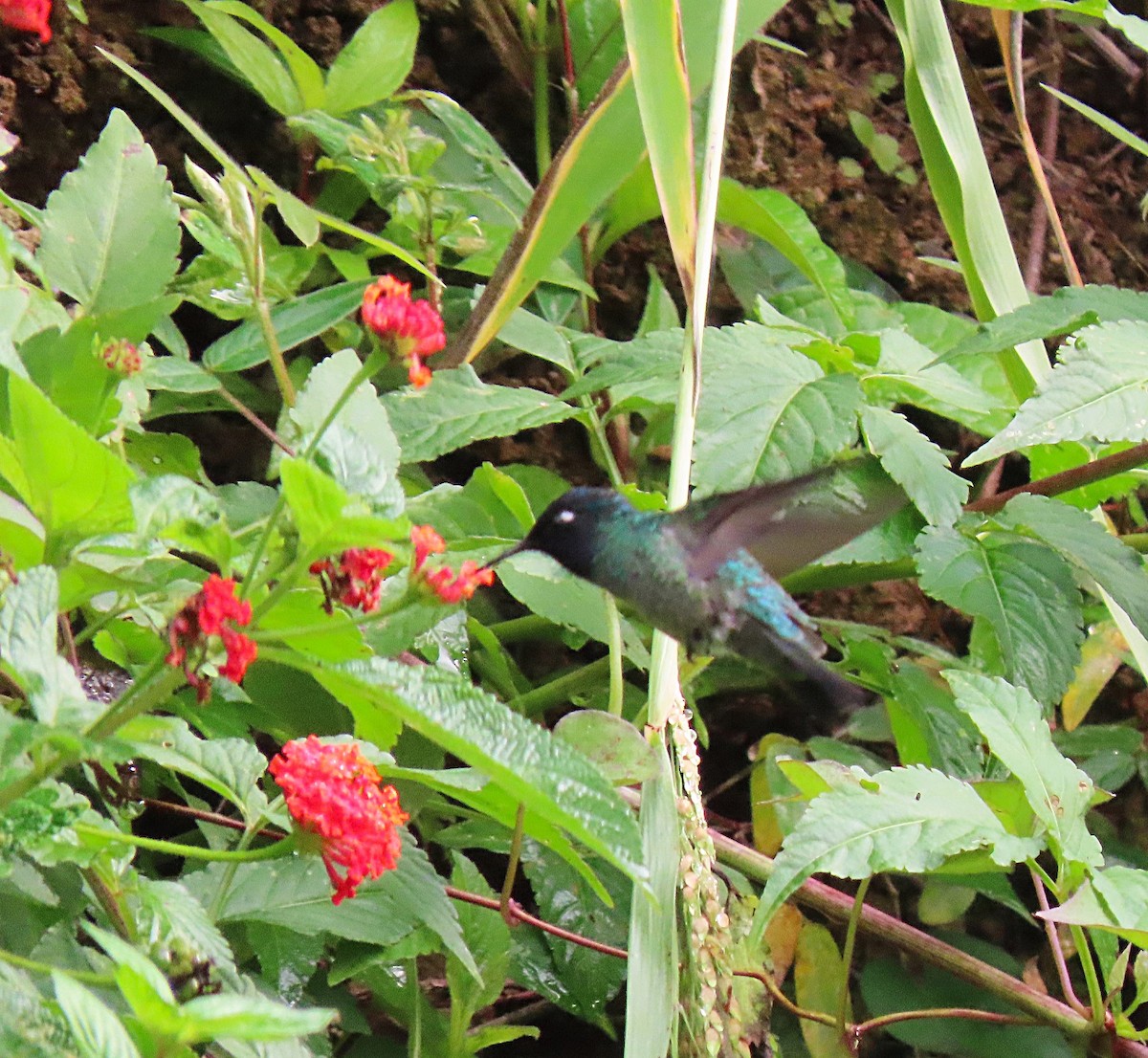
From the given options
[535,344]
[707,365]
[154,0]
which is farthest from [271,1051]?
[154,0]

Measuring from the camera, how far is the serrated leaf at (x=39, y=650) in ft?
1.98

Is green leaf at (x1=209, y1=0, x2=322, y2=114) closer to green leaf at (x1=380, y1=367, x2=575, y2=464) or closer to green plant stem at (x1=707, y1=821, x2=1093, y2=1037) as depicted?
green leaf at (x1=380, y1=367, x2=575, y2=464)

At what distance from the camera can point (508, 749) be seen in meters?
0.63

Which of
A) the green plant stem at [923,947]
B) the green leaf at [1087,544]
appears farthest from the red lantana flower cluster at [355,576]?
the green leaf at [1087,544]

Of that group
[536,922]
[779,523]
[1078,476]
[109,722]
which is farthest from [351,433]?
[1078,476]

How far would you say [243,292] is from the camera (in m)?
1.36

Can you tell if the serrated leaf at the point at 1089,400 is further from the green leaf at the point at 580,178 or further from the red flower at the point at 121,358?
the red flower at the point at 121,358

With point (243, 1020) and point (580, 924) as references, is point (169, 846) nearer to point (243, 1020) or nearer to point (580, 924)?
point (243, 1020)

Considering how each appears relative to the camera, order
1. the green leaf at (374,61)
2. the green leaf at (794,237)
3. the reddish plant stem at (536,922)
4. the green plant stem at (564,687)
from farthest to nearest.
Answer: the green leaf at (794,237) → the green leaf at (374,61) → the green plant stem at (564,687) → the reddish plant stem at (536,922)

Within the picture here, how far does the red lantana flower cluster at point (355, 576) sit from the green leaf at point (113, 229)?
42 cm

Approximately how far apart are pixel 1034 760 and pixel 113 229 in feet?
2.94

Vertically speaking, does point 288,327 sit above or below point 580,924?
above

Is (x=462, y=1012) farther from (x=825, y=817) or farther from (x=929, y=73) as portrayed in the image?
(x=929, y=73)

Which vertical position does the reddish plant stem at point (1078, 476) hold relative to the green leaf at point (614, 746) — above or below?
above
